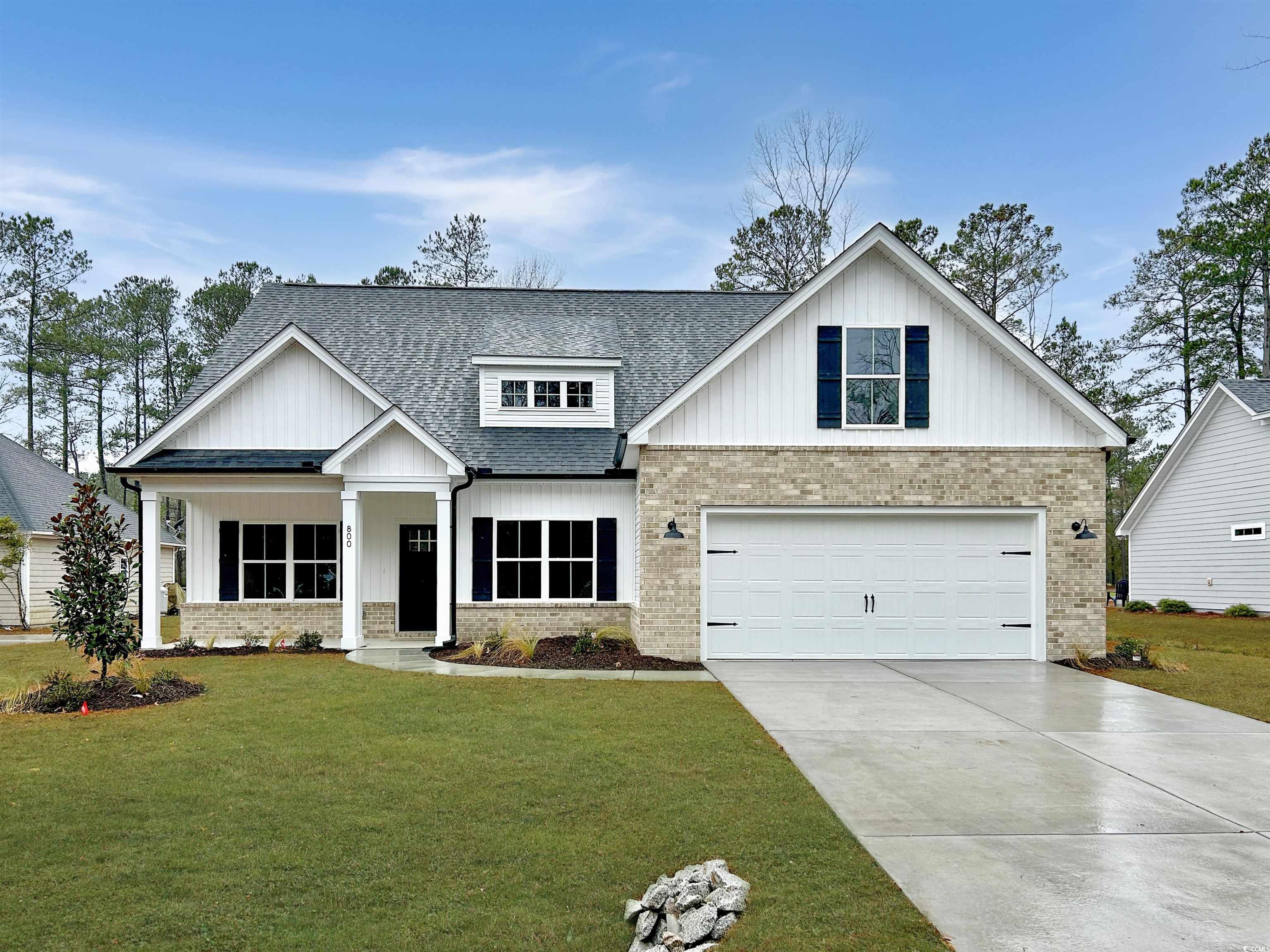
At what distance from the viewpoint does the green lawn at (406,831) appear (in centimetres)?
423

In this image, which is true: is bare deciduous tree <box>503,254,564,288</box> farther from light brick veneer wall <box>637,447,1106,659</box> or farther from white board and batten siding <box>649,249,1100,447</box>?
light brick veneer wall <box>637,447,1106,659</box>

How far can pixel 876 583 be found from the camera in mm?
13953

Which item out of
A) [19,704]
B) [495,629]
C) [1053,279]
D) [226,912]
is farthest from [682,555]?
[1053,279]

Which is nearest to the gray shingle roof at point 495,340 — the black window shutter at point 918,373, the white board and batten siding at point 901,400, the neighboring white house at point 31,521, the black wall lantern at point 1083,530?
the white board and batten siding at point 901,400

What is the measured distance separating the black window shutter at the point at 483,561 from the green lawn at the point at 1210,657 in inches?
398

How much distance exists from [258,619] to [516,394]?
643 cm

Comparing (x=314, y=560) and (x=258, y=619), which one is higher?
(x=314, y=560)

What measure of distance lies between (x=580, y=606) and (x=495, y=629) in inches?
61.2

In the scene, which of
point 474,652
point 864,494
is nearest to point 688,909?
point 474,652

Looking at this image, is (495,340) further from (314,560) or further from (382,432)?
(314,560)

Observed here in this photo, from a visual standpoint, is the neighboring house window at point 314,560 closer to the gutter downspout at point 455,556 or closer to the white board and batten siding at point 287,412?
the white board and batten siding at point 287,412

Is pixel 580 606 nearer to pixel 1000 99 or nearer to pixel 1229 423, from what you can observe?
pixel 1000 99

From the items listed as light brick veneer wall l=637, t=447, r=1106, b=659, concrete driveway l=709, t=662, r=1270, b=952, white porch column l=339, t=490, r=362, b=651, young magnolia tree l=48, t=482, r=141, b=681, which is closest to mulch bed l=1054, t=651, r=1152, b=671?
light brick veneer wall l=637, t=447, r=1106, b=659

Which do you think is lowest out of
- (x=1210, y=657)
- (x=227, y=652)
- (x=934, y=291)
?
(x=1210, y=657)
